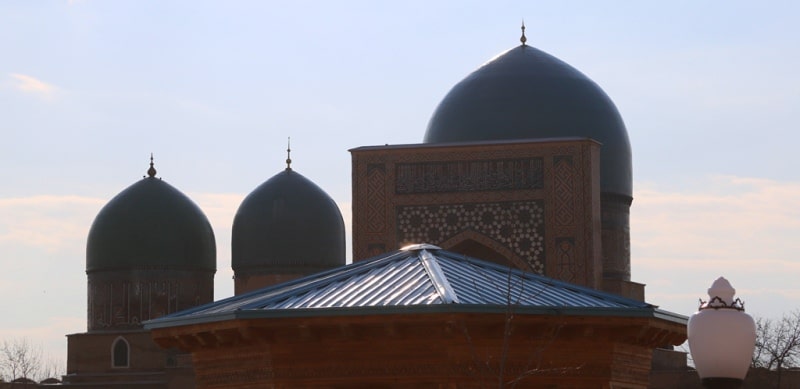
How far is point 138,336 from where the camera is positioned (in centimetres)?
3509

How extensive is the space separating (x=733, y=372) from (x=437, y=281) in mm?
4508

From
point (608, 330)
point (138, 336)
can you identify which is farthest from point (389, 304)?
point (138, 336)

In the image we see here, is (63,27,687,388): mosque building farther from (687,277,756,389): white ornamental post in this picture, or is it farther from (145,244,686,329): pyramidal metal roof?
(687,277,756,389): white ornamental post

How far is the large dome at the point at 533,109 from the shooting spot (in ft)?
91.8

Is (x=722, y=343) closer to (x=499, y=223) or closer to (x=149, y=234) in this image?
(x=499, y=223)

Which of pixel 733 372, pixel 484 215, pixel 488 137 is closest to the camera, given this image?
pixel 733 372

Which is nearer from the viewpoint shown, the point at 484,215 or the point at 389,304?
the point at 389,304

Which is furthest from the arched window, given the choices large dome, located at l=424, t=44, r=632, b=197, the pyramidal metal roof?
the pyramidal metal roof

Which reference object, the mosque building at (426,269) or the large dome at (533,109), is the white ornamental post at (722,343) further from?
the large dome at (533,109)

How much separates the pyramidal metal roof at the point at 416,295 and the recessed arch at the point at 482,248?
45.1 feet

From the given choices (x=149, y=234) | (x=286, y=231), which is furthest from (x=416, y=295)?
(x=149, y=234)

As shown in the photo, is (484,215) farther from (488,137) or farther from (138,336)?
(138,336)

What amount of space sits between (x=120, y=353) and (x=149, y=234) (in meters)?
2.58

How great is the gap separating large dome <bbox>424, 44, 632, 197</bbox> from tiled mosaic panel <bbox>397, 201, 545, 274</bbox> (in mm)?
2319
